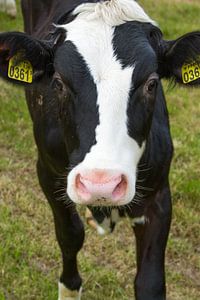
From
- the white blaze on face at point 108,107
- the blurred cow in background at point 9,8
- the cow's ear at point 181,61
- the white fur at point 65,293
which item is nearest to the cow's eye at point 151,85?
the white blaze on face at point 108,107

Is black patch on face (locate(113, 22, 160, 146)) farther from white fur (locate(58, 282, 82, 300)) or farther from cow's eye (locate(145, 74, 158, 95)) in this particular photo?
white fur (locate(58, 282, 82, 300))

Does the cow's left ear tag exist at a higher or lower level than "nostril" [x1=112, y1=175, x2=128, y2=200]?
higher

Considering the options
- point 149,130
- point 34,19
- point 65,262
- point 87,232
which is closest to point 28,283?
point 65,262

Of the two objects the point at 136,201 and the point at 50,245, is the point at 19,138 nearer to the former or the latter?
the point at 50,245

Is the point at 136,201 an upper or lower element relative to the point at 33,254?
upper

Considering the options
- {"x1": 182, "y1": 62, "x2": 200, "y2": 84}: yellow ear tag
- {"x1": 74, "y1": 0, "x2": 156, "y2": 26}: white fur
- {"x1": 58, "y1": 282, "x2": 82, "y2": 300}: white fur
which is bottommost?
{"x1": 58, "y1": 282, "x2": 82, "y2": 300}: white fur

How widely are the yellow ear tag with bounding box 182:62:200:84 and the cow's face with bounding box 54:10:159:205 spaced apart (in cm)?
21

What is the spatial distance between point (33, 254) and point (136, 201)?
1.25 metres

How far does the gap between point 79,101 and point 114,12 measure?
22.3 inches

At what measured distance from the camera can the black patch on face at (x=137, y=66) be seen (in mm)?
3404

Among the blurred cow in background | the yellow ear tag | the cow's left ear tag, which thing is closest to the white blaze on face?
the cow's left ear tag

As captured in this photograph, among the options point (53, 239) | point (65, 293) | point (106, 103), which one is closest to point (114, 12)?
point (106, 103)

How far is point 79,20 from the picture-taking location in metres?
3.79

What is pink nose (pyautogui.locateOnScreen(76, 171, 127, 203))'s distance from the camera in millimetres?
3031
